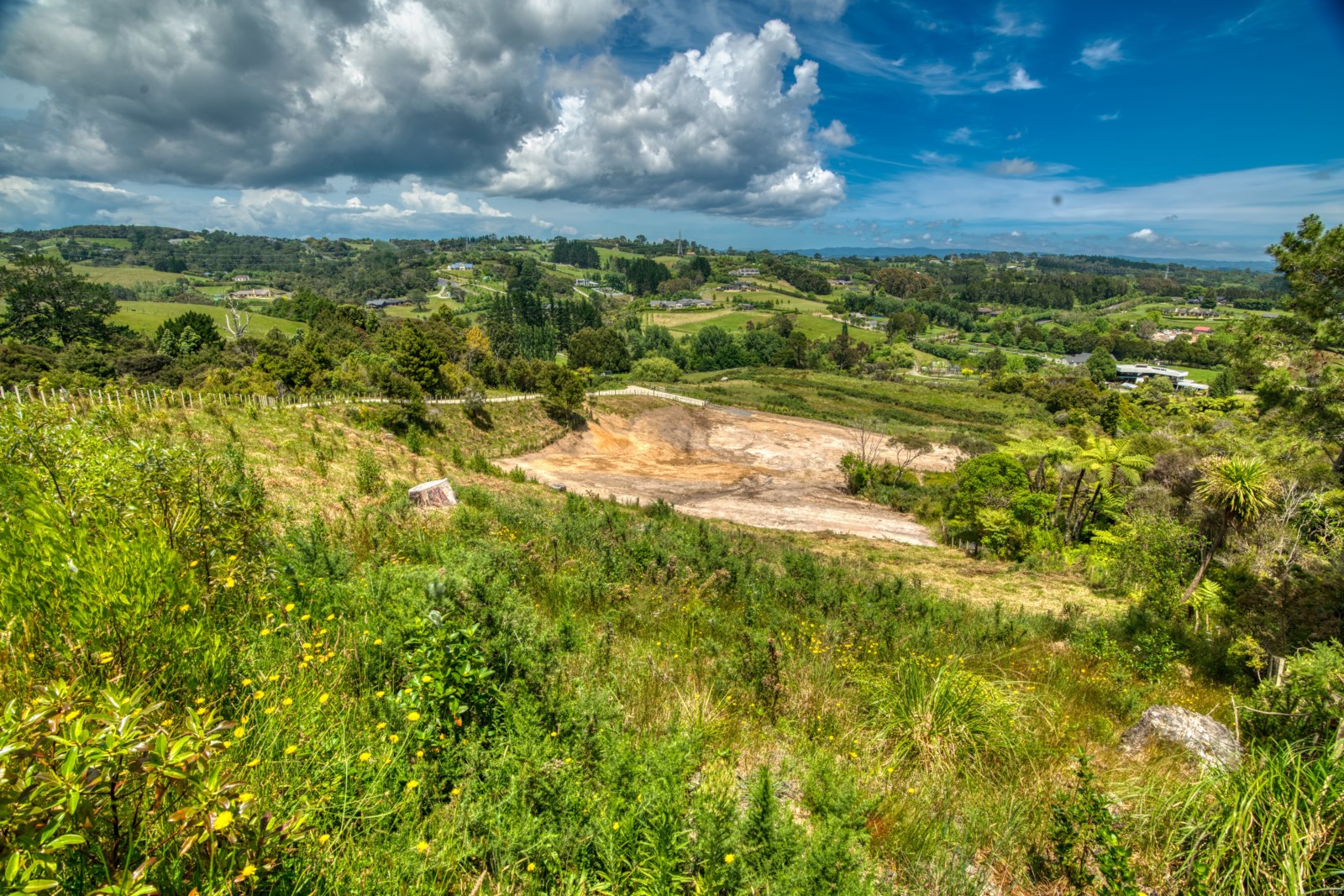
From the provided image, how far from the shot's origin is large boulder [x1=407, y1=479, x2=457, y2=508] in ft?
35.9

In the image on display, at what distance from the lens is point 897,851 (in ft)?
10.7

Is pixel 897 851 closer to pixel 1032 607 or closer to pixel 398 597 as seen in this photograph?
pixel 398 597

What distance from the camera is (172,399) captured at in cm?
1512

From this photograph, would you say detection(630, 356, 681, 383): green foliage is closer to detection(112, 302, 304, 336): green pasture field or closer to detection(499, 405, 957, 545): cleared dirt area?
detection(499, 405, 957, 545): cleared dirt area

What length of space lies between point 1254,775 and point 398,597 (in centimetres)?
553

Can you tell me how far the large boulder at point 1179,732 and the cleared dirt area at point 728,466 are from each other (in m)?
21.5

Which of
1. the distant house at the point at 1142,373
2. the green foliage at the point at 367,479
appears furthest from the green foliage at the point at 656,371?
the distant house at the point at 1142,373

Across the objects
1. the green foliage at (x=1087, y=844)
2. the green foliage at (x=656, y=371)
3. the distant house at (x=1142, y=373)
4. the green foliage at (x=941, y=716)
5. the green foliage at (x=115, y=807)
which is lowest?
the distant house at (x=1142, y=373)

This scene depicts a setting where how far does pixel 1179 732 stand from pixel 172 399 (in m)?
20.9

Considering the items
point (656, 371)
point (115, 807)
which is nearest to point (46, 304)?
point (656, 371)

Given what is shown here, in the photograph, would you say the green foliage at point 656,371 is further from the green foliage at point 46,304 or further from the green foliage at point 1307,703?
the green foliage at point 1307,703

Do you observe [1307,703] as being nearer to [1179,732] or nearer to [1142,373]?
[1179,732]

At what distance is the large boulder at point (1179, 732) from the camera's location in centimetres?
489

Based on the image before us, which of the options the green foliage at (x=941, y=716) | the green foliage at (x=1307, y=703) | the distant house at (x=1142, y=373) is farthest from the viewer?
the distant house at (x=1142, y=373)
